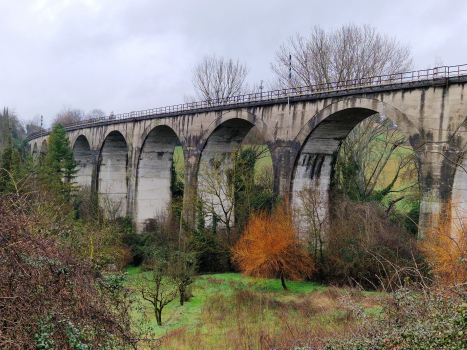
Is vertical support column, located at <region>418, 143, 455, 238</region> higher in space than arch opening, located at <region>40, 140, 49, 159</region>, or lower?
lower

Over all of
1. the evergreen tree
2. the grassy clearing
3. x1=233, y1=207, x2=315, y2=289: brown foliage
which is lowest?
the grassy clearing

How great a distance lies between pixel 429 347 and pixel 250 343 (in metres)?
7.25

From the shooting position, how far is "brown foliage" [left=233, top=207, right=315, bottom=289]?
60.1ft

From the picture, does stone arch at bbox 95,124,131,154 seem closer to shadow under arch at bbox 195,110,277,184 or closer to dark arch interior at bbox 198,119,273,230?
shadow under arch at bbox 195,110,277,184

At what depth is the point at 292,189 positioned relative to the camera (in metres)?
20.6

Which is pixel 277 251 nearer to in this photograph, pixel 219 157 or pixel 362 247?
pixel 362 247

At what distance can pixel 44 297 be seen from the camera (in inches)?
245

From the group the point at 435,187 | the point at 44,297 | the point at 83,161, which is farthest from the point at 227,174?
the point at 83,161

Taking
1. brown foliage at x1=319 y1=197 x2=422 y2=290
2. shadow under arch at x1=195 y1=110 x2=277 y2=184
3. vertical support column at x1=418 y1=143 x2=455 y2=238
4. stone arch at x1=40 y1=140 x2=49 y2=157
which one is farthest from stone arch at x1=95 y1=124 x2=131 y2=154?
vertical support column at x1=418 y1=143 x2=455 y2=238

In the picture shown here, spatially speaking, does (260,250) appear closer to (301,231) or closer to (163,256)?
(301,231)

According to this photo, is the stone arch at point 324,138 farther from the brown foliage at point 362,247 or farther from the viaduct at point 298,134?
the brown foliage at point 362,247

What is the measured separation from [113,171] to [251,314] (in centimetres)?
2351

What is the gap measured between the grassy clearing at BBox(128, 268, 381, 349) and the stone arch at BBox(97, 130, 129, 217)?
57.6ft

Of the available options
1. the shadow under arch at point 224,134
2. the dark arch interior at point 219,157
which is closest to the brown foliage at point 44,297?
the shadow under arch at point 224,134
